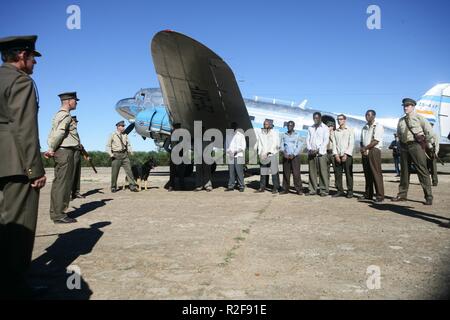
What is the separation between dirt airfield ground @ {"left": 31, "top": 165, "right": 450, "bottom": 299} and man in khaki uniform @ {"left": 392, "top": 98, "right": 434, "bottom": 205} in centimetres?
60

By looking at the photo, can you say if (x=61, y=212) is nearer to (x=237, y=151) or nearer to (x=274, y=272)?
(x=274, y=272)

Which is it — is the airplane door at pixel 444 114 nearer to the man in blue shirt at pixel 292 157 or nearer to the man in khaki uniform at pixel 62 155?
the man in blue shirt at pixel 292 157

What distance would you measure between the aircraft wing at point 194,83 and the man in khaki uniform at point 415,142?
4.87 metres

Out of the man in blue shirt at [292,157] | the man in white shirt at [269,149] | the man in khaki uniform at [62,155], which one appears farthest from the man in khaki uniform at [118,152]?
the man in blue shirt at [292,157]

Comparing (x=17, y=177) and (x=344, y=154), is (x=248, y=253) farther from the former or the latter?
(x=344, y=154)

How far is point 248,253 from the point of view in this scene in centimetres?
400

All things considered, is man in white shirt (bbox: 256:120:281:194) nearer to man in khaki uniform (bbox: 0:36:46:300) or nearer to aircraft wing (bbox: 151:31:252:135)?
aircraft wing (bbox: 151:31:252:135)

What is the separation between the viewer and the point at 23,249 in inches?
109

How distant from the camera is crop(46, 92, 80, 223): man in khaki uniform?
6012mm

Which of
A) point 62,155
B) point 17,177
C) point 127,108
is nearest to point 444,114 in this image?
point 127,108

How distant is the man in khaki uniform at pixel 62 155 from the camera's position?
601cm

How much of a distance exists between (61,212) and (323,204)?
516 centimetres

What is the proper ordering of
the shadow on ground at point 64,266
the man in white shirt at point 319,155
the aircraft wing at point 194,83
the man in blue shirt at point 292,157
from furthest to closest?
the man in blue shirt at point 292,157 → the man in white shirt at point 319,155 → the aircraft wing at point 194,83 → the shadow on ground at point 64,266

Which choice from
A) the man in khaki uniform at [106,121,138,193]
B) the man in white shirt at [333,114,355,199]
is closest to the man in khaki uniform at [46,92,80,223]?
the man in khaki uniform at [106,121,138,193]
